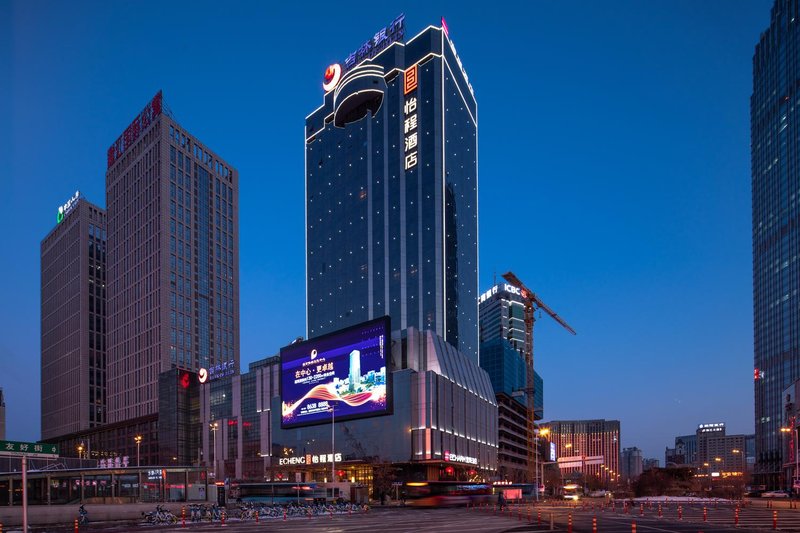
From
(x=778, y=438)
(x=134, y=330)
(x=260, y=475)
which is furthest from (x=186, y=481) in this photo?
(x=778, y=438)

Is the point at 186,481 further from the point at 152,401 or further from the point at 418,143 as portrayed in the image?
the point at 418,143

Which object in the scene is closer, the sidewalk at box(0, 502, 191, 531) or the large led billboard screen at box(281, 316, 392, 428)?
the sidewalk at box(0, 502, 191, 531)

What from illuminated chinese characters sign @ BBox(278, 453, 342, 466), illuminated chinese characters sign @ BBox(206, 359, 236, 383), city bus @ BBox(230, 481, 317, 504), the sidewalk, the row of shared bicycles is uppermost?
illuminated chinese characters sign @ BBox(206, 359, 236, 383)

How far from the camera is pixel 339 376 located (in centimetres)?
11700

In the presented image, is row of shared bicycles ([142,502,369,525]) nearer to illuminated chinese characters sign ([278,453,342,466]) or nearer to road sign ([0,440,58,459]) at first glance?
road sign ([0,440,58,459])

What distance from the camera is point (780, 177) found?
19425cm

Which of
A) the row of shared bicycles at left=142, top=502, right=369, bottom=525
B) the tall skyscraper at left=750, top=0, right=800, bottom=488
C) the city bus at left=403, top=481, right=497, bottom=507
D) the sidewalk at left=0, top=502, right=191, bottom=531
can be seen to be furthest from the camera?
the tall skyscraper at left=750, top=0, right=800, bottom=488

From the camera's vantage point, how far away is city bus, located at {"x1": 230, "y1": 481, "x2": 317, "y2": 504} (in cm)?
8412

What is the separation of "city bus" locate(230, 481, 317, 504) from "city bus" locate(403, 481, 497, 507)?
12.6 meters

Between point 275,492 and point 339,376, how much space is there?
105ft

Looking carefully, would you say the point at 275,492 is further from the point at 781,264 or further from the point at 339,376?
the point at 781,264

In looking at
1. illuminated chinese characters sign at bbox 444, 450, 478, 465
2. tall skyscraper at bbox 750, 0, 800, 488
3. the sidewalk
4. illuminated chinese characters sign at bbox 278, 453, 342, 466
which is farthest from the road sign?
tall skyscraper at bbox 750, 0, 800, 488

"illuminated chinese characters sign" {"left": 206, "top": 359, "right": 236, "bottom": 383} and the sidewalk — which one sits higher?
"illuminated chinese characters sign" {"left": 206, "top": 359, "right": 236, "bottom": 383}

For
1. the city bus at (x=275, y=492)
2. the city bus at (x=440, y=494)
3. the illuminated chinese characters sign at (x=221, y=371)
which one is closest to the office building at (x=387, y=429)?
the illuminated chinese characters sign at (x=221, y=371)
